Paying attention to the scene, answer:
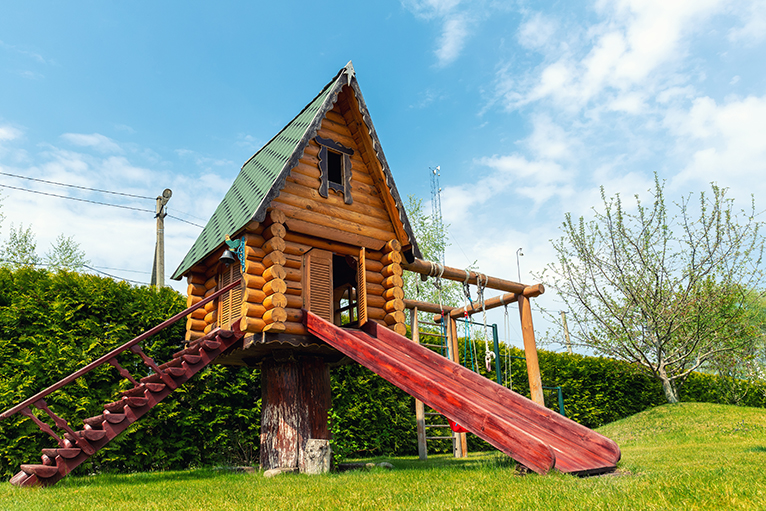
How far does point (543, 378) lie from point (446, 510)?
14.4 meters

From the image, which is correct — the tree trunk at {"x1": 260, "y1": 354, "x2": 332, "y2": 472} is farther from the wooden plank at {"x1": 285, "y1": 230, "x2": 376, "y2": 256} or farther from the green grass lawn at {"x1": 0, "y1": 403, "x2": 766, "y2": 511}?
the wooden plank at {"x1": 285, "y1": 230, "x2": 376, "y2": 256}

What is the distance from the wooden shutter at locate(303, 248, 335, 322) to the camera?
889 cm

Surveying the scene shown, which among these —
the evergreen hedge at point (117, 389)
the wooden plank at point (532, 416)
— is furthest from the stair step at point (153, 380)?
the wooden plank at point (532, 416)

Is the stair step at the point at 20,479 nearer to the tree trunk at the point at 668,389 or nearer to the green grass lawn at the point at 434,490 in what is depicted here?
the green grass lawn at the point at 434,490

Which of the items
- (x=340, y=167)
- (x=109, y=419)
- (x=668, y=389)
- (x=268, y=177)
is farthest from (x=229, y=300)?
(x=668, y=389)

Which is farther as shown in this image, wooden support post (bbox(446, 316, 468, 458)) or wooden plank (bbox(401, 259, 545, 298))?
wooden support post (bbox(446, 316, 468, 458))

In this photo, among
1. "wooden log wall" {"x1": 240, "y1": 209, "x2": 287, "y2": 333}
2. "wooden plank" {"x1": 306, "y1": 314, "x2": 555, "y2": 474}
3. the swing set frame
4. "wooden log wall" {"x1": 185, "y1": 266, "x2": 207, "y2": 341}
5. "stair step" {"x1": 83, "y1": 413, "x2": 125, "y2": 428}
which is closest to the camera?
"wooden plank" {"x1": 306, "y1": 314, "x2": 555, "y2": 474}

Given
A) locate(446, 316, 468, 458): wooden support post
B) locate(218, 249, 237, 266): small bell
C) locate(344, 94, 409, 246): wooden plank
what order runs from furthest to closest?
locate(446, 316, 468, 458): wooden support post
locate(344, 94, 409, 246): wooden plank
locate(218, 249, 237, 266): small bell

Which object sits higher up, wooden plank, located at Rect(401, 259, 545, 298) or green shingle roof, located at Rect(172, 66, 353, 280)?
green shingle roof, located at Rect(172, 66, 353, 280)

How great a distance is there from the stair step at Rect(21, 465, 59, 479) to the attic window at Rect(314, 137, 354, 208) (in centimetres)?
586

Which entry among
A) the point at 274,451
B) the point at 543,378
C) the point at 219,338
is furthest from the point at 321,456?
the point at 543,378

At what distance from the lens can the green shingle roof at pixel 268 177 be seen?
8711mm

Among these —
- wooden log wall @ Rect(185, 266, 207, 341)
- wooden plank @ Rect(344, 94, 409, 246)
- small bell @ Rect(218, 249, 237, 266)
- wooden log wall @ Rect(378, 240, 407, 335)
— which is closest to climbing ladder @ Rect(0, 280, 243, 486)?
small bell @ Rect(218, 249, 237, 266)

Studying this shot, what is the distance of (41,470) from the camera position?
6781 mm
